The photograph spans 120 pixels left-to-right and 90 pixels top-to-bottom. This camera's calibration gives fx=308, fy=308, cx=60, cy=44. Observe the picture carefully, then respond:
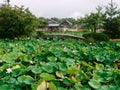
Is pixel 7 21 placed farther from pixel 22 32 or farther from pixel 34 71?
pixel 34 71

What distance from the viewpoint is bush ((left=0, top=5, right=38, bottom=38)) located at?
22.6 m

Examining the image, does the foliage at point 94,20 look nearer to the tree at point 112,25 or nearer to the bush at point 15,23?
the tree at point 112,25

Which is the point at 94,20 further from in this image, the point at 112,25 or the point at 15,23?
the point at 15,23

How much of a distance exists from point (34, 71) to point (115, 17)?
3745 cm

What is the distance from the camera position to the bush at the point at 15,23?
22641 millimetres

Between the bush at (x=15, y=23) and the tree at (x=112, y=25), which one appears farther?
the tree at (x=112, y=25)

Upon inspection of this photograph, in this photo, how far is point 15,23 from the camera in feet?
74.0

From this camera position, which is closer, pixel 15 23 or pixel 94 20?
pixel 15 23

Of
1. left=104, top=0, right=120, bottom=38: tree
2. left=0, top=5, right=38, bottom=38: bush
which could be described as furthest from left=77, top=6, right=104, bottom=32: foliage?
left=0, top=5, right=38, bottom=38: bush

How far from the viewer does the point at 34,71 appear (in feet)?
11.4

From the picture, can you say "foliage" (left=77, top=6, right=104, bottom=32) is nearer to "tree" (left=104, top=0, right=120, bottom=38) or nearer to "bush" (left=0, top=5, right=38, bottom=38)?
"tree" (left=104, top=0, right=120, bottom=38)

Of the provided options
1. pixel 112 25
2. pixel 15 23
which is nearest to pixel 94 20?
pixel 112 25

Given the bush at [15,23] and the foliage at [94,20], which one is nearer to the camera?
the bush at [15,23]

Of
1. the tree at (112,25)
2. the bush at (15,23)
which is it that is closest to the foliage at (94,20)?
the tree at (112,25)
